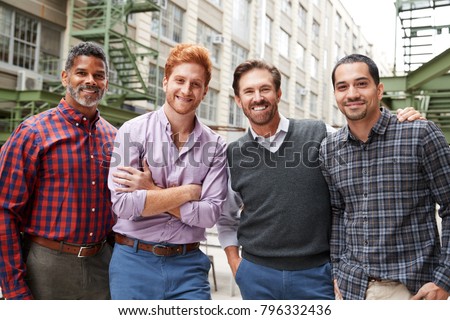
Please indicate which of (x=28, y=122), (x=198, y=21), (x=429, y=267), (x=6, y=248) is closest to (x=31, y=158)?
(x=28, y=122)

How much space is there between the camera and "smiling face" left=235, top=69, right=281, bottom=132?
313 cm

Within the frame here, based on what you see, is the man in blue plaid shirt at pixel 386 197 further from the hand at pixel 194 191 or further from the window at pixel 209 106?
the window at pixel 209 106

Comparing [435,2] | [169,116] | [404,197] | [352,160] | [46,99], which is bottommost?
[404,197]

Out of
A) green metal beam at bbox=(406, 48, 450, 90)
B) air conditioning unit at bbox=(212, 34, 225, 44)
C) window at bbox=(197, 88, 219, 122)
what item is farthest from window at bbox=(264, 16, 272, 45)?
green metal beam at bbox=(406, 48, 450, 90)

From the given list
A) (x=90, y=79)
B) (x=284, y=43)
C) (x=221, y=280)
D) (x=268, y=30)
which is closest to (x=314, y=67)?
(x=284, y=43)

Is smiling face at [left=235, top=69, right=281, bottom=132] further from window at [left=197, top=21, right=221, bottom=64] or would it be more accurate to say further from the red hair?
window at [left=197, top=21, right=221, bottom=64]

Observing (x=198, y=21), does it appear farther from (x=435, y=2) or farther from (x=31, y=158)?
(x=31, y=158)

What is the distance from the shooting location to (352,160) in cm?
285

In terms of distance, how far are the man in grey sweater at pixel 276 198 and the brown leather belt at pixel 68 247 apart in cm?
108

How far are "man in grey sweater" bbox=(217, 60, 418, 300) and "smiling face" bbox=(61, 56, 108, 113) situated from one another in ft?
3.45

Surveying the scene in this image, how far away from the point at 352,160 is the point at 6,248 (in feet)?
7.77

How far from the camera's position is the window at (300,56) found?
3675 cm

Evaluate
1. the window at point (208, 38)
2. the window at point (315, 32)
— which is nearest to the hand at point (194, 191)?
the window at point (208, 38)

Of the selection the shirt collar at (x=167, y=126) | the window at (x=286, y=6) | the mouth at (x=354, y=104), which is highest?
the window at (x=286, y=6)
